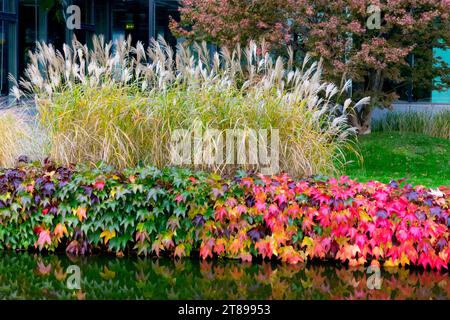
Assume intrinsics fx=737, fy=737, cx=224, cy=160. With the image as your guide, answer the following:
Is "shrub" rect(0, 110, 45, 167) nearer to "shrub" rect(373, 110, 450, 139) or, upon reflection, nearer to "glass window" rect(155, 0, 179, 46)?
"shrub" rect(373, 110, 450, 139)

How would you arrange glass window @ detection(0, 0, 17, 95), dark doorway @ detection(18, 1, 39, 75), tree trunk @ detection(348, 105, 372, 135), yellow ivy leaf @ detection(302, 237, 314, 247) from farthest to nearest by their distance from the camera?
1. dark doorway @ detection(18, 1, 39, 75)
2. glass window @ detection(0, 0, 17, 95)
3. tree trunk @ detection(348, 105, 372, 135)
4. yellow ivy leaf @ detection(302, 237, 314, 247)

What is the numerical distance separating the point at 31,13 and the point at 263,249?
14.0m

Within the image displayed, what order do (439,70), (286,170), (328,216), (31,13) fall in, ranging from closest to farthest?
(328,216) → (286,170) → (439,70) → (31,13)

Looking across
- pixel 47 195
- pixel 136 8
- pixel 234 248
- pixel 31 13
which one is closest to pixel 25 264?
pixel 47 195

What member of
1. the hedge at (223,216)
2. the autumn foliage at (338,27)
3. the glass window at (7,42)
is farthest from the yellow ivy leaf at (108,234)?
the glass window at (7,42)

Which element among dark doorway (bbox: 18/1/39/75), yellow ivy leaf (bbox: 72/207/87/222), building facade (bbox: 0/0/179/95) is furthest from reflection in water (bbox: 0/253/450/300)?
dark doorway (bbox: 18/1/39/75)

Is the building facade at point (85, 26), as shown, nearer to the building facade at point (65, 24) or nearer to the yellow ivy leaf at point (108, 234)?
the building facade at point (65, 24)

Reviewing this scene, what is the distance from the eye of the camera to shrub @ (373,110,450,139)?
675 inches

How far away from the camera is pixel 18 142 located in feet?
28.6

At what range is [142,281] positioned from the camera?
6.42 metres

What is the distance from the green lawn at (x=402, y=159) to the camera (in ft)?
40.0

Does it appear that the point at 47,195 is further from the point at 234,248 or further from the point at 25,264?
the point at 234,248

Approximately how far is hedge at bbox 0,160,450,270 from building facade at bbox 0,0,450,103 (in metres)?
7.80

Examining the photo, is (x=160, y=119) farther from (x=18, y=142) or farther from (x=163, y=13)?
(x=163, y=13)
